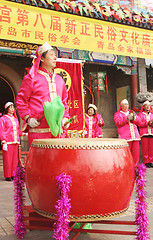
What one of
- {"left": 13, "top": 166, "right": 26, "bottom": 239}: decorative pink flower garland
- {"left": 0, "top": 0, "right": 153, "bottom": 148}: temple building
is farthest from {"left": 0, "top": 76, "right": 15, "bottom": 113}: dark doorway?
{"left": 13, "top": 166, "right": 26, "bottom": 239}: decorative pink flower garland

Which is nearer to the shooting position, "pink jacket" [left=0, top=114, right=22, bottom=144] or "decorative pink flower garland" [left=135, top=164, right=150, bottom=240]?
"decorative pink flower garland" [left=135, top=164, right=150, bottom=240]

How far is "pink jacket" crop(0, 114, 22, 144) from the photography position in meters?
5.42

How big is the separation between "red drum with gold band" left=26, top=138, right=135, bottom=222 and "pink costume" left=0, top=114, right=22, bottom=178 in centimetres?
378

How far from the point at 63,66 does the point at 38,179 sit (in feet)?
14.5

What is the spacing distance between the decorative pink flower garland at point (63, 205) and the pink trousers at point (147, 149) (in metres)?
5.41

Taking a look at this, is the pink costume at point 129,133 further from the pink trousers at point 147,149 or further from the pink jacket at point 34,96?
the pink jacket at point 34,96

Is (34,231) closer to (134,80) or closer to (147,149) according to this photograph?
(147,149)

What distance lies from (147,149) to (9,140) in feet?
11.3

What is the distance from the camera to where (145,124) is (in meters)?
6.60

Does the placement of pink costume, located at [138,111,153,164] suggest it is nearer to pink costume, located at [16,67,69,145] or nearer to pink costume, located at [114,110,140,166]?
pink costume, located at [114,110,140,166]

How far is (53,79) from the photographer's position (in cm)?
254

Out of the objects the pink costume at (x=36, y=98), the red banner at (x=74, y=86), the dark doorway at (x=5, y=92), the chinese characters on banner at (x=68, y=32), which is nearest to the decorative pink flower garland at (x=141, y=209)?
the pink costume at (x=36, y=98)

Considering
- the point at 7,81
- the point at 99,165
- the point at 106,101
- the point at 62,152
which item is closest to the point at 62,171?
the point at 62,152

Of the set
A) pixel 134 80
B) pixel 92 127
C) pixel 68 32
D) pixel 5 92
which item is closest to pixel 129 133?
pixel 92 127
